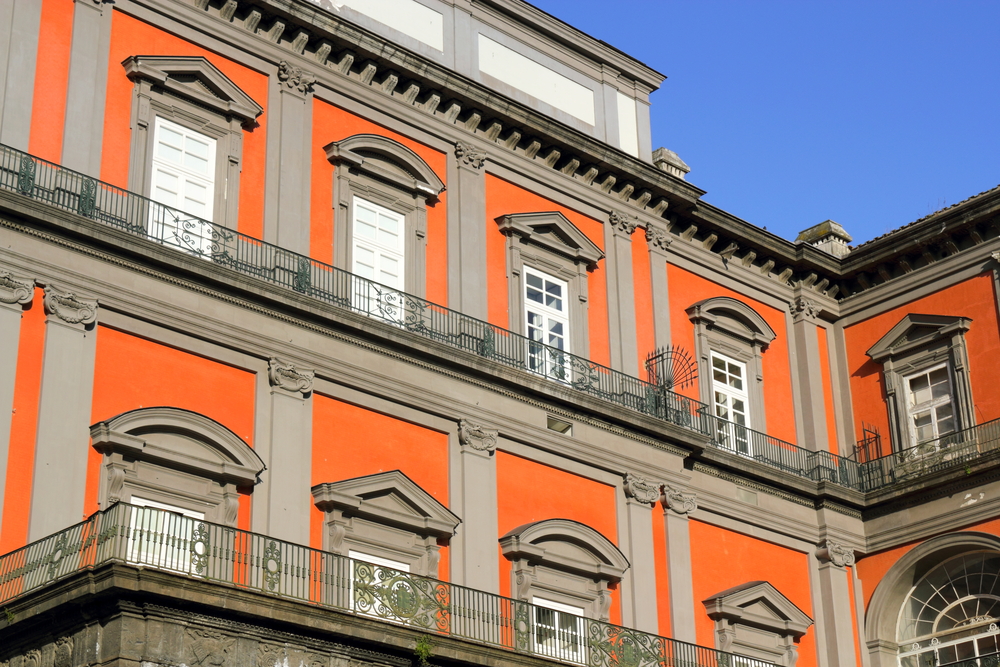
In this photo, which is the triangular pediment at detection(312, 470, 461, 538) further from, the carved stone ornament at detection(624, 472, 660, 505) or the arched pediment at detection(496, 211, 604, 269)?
the arched pediment at detection(496, 211, 604, 269)

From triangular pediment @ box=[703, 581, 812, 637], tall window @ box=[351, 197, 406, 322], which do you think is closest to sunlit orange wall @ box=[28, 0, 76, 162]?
tall window @ box=[351, 197, 406, 322]

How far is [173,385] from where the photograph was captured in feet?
59.3

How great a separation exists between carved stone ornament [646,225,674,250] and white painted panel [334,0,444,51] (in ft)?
15.0

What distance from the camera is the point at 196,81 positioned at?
20.0 metres

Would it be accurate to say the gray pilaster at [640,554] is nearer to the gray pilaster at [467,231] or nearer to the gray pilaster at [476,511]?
the gray pilaster at [476,511]

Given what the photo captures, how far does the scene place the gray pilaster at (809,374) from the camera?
85.7 ft

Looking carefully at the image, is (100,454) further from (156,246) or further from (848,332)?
(848,332)

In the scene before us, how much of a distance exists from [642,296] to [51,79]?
985 centimetres

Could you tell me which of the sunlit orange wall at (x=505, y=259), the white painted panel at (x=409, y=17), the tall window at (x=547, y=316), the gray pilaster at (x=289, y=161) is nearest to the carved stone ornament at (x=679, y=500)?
the sunlit orange wall at (x=505, y=259)

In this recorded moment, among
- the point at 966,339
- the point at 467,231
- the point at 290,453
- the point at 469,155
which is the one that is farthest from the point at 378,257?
the point at 966,339

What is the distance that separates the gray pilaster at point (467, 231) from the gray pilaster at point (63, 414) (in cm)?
574

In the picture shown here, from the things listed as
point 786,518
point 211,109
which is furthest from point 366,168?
point 786,518

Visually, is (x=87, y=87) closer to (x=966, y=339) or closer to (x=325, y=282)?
(x=325, y=282)

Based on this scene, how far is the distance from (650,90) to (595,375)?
20.5 ft
